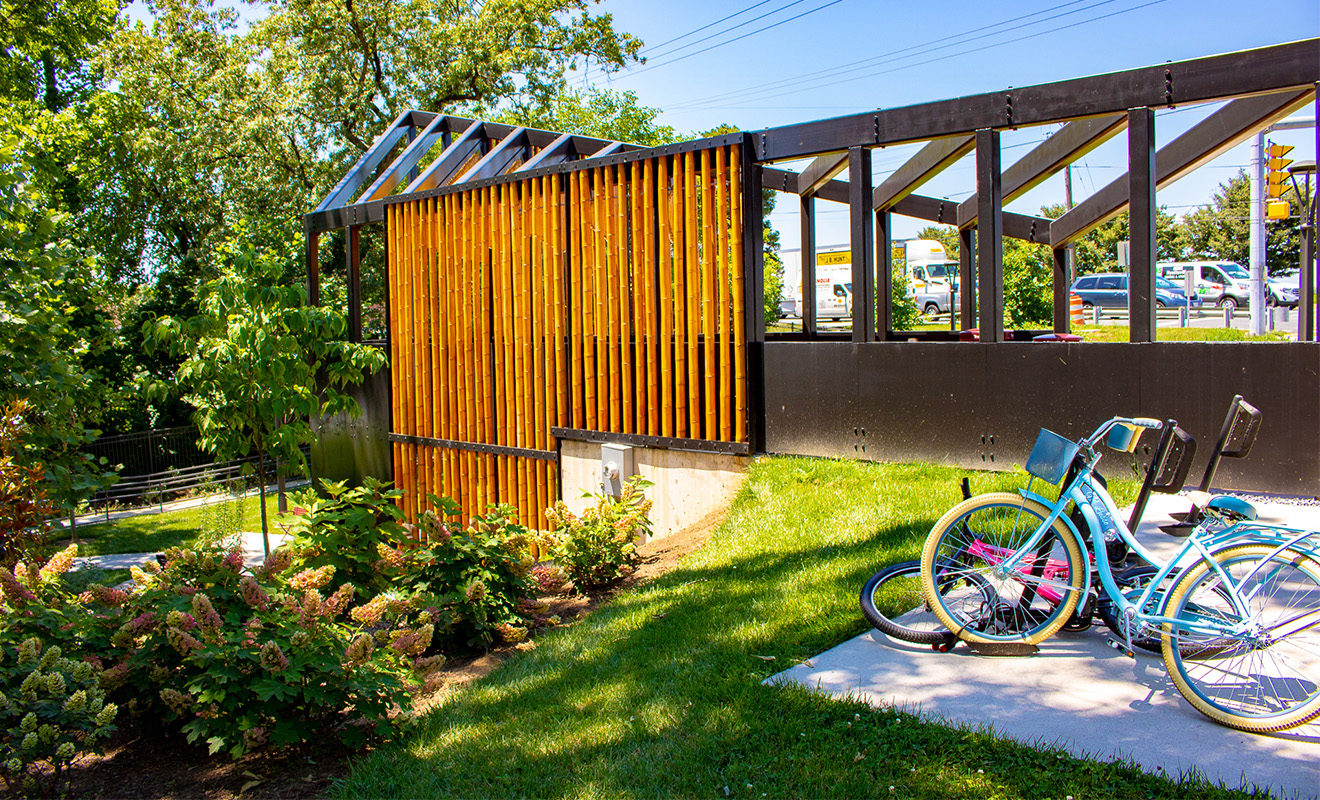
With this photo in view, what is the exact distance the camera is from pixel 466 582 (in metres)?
5.50

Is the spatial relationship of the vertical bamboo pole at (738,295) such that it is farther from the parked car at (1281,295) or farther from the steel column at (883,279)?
the parked car at (1281,295)

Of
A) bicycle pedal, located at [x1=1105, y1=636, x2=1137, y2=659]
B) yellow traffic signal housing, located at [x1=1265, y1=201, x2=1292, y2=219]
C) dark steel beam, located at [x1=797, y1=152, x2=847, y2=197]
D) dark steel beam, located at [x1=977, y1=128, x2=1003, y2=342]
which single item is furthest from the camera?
yellow traffic signal housing, located at [x1=1265, y1=201, x2=1292, y2=219]

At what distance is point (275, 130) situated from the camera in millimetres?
22438

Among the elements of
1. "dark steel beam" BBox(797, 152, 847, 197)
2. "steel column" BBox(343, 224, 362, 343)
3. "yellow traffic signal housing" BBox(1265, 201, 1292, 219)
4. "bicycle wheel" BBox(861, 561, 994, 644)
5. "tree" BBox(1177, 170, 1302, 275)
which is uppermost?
"tree" BBox(1177, 170, 1302, 275)

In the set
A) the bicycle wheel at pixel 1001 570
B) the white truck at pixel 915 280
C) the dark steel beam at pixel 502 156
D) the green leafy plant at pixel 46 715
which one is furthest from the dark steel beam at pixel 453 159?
the white truck at pixel 915 280

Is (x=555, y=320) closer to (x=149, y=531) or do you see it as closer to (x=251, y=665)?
(x=251, y=665)

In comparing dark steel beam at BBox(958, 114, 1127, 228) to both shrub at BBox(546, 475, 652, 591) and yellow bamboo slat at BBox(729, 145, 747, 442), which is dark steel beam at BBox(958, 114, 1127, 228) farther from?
shrub at BBox(546, 475, 652, 591)

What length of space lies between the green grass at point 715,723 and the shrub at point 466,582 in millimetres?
469

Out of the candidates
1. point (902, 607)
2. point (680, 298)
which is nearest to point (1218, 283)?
point (680, 298)

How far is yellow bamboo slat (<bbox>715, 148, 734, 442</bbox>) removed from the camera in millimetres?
8023

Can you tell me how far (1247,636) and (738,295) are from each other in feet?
17.6

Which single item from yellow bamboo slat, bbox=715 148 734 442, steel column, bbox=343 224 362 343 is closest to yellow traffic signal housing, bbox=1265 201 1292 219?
yellow bamboo slat, bbox=715 148 734 442

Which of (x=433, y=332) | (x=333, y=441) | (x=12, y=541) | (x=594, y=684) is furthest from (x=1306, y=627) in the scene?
(x=333, y=441)

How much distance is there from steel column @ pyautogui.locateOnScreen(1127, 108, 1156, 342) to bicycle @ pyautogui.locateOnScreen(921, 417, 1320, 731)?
2.82 metres
